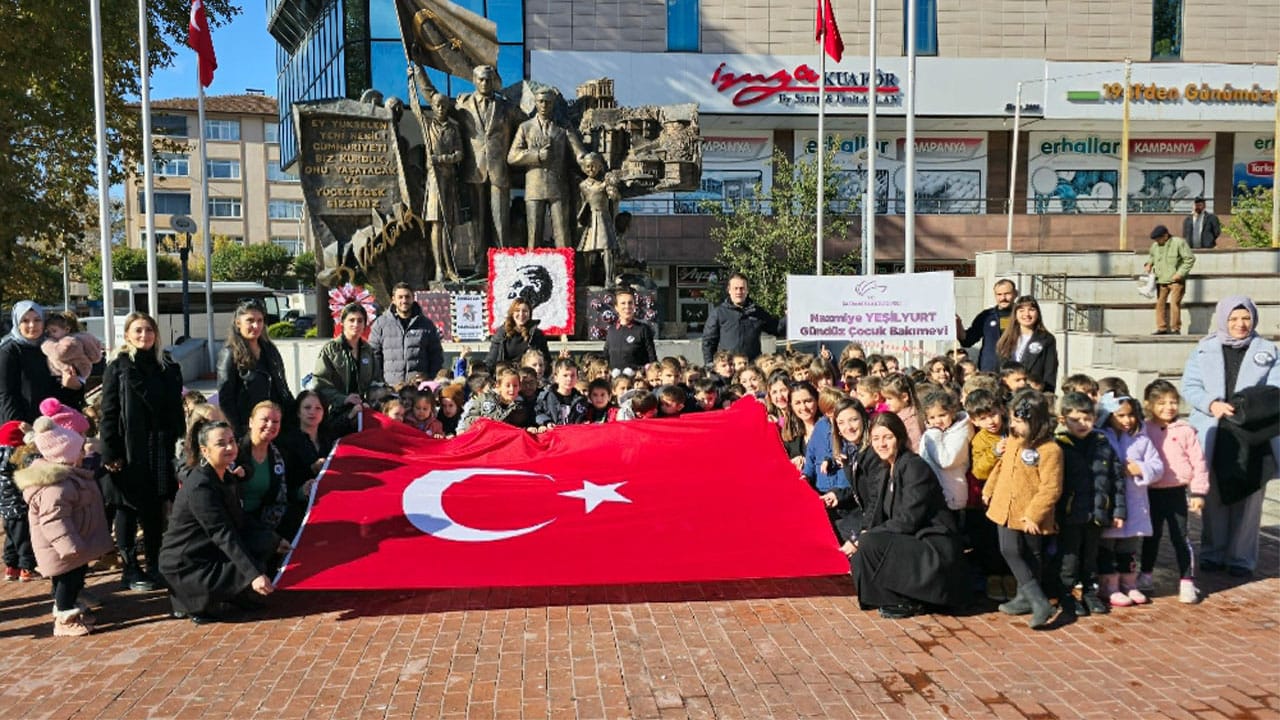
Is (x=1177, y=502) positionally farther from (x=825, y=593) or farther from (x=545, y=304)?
(x=545, y=304)

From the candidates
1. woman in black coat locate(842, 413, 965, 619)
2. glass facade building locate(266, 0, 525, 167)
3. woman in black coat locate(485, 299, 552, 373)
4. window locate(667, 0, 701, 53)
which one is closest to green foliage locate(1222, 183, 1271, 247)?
window locate(667, 0, 701, 53)

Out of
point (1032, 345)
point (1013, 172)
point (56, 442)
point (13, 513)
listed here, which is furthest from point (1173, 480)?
point (1013, 172)

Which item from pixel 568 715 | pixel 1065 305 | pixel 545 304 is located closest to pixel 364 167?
pixel 545 304

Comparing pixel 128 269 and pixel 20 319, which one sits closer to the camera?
pixel 20 319

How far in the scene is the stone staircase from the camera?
14.3 m

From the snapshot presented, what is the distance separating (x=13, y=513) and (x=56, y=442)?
1.14 metres

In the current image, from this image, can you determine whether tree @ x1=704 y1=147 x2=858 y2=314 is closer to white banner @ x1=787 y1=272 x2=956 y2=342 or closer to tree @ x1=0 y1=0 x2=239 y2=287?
tree @ x1=0 y1=0 x2=239 y2=287

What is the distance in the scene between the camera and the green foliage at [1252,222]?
1134 inches

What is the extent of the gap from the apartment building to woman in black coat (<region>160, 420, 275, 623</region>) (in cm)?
6416

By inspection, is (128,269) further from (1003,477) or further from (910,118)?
(1003,477)

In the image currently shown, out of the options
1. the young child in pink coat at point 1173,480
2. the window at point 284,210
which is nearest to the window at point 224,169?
the window at point 284,210

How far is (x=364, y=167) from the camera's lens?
51.1 feet

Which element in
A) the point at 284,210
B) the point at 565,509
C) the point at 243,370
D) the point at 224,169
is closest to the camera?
the point at 565,509

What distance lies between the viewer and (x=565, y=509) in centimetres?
641
